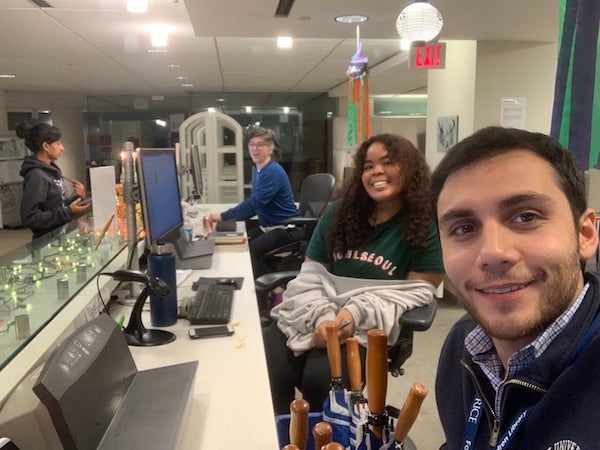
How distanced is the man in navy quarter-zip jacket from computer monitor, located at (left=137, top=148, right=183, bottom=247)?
1165mm

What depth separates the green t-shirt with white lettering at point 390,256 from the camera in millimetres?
1896

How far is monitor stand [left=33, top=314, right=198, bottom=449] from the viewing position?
0.81 metres

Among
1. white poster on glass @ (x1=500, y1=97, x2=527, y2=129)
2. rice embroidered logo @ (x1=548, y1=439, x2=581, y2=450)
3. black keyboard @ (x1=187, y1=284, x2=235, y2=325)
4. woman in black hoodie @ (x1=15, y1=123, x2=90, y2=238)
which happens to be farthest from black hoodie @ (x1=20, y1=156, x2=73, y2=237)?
rice embroidered logo @ (x1=548, y1=439, x2=581, y2=450)

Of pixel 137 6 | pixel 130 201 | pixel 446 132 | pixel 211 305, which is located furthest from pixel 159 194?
pixel 446 132

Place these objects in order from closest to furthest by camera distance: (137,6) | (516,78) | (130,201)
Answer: (130,201) → (137,6) → (516,78)

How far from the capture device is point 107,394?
966mm

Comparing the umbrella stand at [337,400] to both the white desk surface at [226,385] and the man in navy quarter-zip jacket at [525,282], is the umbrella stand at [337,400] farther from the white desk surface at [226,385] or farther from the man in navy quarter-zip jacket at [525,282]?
the man in navy quarter-zip jacket at [525,282]

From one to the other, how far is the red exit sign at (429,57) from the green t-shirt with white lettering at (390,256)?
6.95 feet

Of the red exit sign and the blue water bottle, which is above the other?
the red exit sign

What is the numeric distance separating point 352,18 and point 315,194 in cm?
189

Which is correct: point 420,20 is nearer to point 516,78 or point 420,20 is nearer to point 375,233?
point 375,233

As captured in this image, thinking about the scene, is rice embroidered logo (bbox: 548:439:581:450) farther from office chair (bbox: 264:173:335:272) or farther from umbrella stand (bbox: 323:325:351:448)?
office chair (bbox: 264:173:335:272)

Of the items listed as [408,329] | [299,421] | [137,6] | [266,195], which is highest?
[137,6]

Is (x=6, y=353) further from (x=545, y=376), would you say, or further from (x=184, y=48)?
(x=184, y=48)
